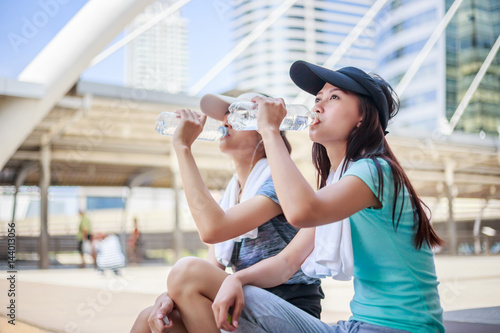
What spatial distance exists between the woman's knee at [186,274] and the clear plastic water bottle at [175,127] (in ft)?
1.58

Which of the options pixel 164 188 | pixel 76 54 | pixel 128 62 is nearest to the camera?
pixel 76 54

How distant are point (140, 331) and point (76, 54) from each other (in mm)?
6215

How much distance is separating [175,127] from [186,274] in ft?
1.71

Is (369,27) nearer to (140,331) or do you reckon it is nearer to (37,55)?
(37,55)

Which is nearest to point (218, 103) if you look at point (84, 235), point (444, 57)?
point (84, 235)

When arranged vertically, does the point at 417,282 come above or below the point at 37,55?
below

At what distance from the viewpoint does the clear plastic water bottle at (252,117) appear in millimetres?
1633

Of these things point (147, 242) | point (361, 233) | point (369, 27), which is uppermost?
point (369, 27)

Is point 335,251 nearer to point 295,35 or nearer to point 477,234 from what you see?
point 477,234

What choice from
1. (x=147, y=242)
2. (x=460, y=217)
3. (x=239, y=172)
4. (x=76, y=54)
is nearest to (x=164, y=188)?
(x=147, y=242)

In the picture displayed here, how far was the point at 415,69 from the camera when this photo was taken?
12609 mm

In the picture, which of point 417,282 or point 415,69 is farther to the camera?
point 415,69

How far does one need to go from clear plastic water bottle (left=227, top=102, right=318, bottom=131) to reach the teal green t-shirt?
1.38 ft

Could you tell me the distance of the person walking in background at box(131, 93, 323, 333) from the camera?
4.21ft
